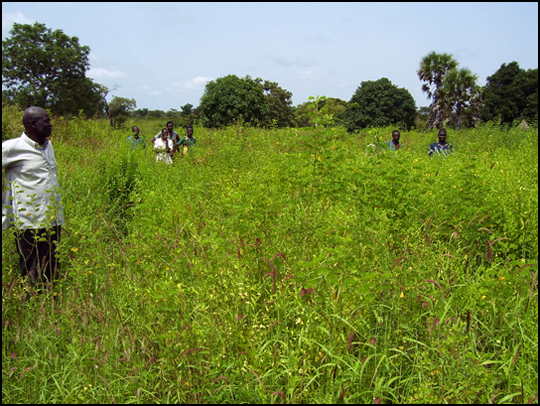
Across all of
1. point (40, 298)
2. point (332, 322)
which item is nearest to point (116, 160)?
point (40, 298)

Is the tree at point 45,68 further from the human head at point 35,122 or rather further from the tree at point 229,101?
the human head at point 35,122

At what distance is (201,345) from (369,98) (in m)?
45.3

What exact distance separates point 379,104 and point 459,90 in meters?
12.3

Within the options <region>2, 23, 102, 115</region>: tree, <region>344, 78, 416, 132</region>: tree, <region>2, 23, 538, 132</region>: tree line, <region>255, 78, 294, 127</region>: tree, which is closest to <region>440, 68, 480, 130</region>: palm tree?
<region>2, 23, 538, 132</region>: tree line

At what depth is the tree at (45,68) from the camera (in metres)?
38.7

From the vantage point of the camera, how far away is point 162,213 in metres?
3.99

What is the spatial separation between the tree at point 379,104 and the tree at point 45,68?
27.3 meters

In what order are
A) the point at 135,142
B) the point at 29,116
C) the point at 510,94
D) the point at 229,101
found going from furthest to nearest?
the point at 510,94, the point at 229,101, the point at 135,142, the point at 29,116

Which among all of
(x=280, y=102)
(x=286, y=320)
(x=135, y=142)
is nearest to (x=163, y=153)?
(x=135, y=142)

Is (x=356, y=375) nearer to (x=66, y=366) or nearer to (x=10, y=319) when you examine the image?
(x=66, y=366)

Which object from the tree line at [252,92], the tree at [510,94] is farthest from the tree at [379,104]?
the tree at [510,94]

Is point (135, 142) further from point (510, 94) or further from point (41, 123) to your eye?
point (510, 94)

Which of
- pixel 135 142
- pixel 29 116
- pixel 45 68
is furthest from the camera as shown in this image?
pixel 45 68

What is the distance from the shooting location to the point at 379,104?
43.7 m
